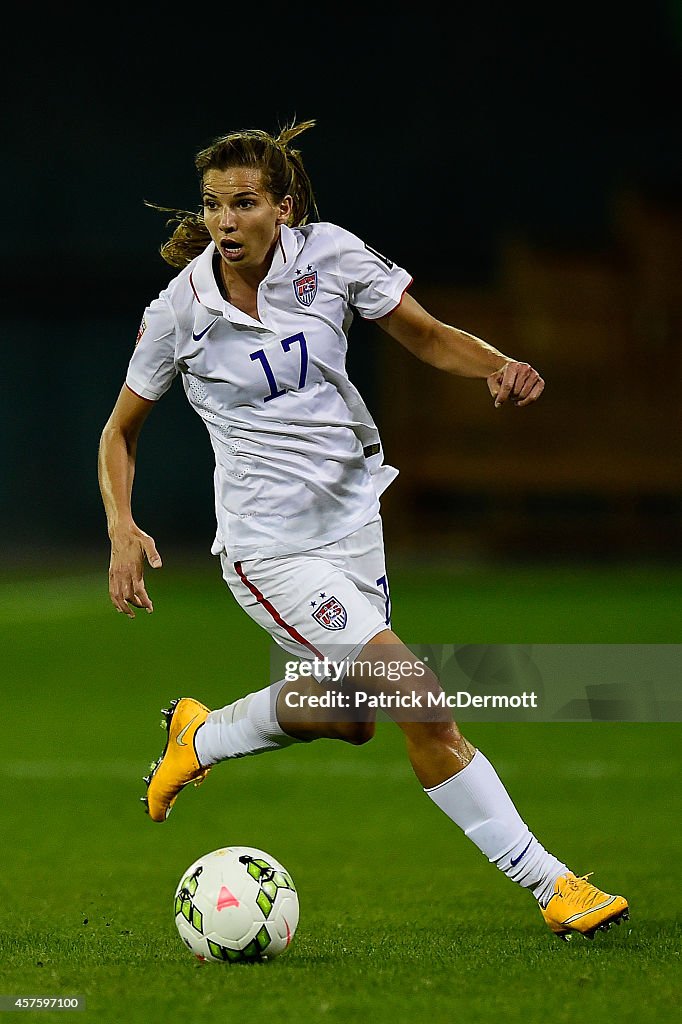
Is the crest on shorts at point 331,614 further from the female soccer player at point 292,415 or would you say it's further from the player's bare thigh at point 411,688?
the player's bare thigh at point 411,688

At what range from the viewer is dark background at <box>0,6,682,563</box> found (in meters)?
19.6

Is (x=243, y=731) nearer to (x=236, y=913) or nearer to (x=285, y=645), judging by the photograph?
(x=285, y=645)

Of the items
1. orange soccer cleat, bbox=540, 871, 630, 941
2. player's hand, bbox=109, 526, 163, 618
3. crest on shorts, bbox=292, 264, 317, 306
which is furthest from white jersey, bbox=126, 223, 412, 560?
orange soccer cleat, bbox=540, 871, 630, 941

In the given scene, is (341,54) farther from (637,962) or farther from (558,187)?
(637,962)

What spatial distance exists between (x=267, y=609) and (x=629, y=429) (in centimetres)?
1250

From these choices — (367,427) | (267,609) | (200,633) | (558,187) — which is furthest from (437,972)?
(558,187)

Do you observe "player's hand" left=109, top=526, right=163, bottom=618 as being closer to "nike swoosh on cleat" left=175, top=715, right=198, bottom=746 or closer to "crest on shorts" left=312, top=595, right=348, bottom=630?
"crest on shorts" left=312, top=595, right=348, bottom=630

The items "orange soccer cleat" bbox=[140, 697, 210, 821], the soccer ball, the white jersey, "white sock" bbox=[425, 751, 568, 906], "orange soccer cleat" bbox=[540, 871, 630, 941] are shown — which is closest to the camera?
the soccer ball

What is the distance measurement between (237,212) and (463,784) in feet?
5.80

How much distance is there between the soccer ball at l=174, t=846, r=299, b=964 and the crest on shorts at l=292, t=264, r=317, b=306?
1.65 meters

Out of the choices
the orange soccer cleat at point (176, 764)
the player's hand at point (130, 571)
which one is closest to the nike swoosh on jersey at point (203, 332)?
the player's hand at point (130, 571)

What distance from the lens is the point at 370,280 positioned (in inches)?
181

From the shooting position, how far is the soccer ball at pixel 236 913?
3934 millimetres

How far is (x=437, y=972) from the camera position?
150 inches
